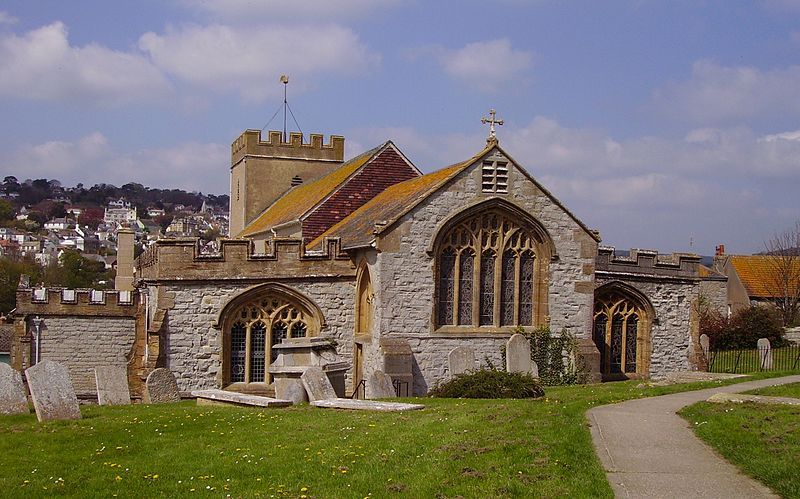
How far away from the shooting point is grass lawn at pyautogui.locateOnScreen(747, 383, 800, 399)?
17.5 meters

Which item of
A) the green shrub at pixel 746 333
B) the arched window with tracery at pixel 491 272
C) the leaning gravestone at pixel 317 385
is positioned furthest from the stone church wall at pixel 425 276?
the green shrub at pixel 746 333

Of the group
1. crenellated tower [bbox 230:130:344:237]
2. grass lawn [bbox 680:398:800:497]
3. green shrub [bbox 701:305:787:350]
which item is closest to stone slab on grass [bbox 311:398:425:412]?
grass lawn [bbox 680:398:800:497]

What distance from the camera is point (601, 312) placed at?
92.7 ft

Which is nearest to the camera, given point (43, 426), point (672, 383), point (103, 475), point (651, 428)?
point (103, 475)

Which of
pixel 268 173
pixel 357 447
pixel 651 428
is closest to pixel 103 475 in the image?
pixel 357 447

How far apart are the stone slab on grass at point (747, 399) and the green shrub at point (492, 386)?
408 centimetres

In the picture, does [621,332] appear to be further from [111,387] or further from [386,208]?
[111,387]

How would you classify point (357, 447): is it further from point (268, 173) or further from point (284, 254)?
point (268, 173)

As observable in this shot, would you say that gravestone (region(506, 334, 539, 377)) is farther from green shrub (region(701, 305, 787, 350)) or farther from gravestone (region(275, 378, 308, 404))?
green shrub (region(701, 305, 787, 350))

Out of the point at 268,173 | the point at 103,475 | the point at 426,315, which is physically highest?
the point at 268,173

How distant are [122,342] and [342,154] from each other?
717 inches

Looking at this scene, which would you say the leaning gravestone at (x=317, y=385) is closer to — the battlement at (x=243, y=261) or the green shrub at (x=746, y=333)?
the battlement at (x=243, y=261)

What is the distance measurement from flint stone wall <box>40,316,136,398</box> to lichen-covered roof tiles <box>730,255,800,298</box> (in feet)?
118

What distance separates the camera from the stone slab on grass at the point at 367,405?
1641 cm
